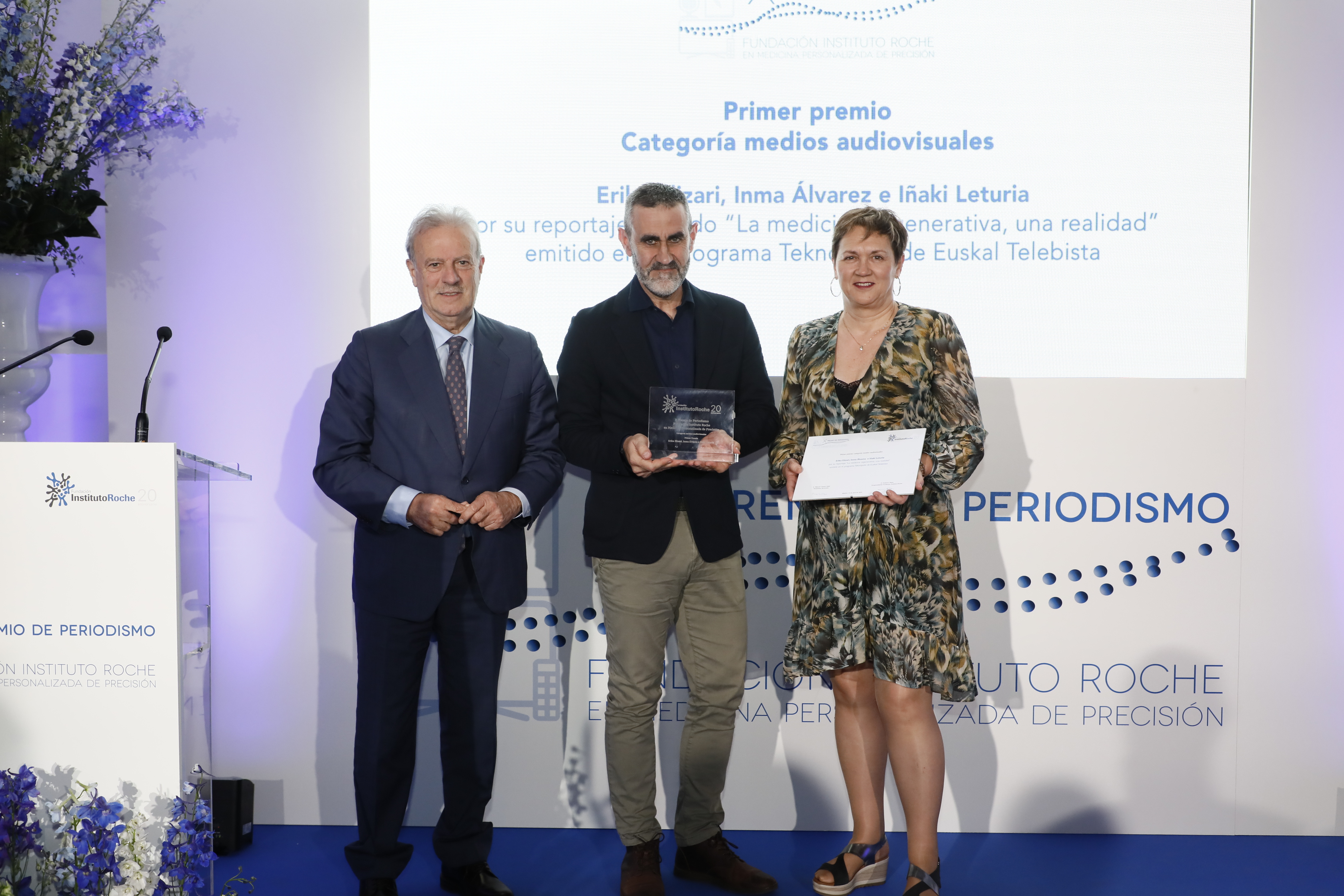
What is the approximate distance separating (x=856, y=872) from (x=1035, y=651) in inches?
41.8

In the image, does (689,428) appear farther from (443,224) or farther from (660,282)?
(443,224)

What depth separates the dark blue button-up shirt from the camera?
9.50 feet

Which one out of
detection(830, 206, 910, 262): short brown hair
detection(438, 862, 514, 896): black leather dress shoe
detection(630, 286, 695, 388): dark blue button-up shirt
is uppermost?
detection(830, 206, 910, 262): short brown hair

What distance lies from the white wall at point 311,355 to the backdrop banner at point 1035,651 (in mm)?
170

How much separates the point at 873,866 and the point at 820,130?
2375 millimetres

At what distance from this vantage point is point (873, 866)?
2.95m

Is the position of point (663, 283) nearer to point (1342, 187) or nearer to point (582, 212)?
point (582, 212)

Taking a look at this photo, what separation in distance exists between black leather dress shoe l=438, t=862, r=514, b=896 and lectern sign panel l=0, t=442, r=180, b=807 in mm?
918

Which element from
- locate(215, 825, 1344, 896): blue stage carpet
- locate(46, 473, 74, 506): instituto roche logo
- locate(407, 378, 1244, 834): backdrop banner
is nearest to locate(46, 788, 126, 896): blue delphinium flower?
locate(46, 473, 74, 506): instituto roche logo

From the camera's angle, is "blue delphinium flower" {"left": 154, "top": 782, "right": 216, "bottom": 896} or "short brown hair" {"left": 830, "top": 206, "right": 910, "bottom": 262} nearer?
"blue delphinium flower" {"left": 154, "top": 782, "right": 216, "bottom": 896}

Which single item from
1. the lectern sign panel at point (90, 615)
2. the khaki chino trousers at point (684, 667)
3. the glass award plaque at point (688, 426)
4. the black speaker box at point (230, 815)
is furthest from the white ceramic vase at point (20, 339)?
the glass award plaque at point (688, 426)

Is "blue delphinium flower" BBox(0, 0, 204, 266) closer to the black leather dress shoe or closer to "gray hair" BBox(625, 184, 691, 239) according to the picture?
"gray hair" BBox(625, 184, 691, 239)

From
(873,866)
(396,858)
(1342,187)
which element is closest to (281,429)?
(396,858)

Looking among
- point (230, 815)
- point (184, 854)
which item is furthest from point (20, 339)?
point (184, 854)
